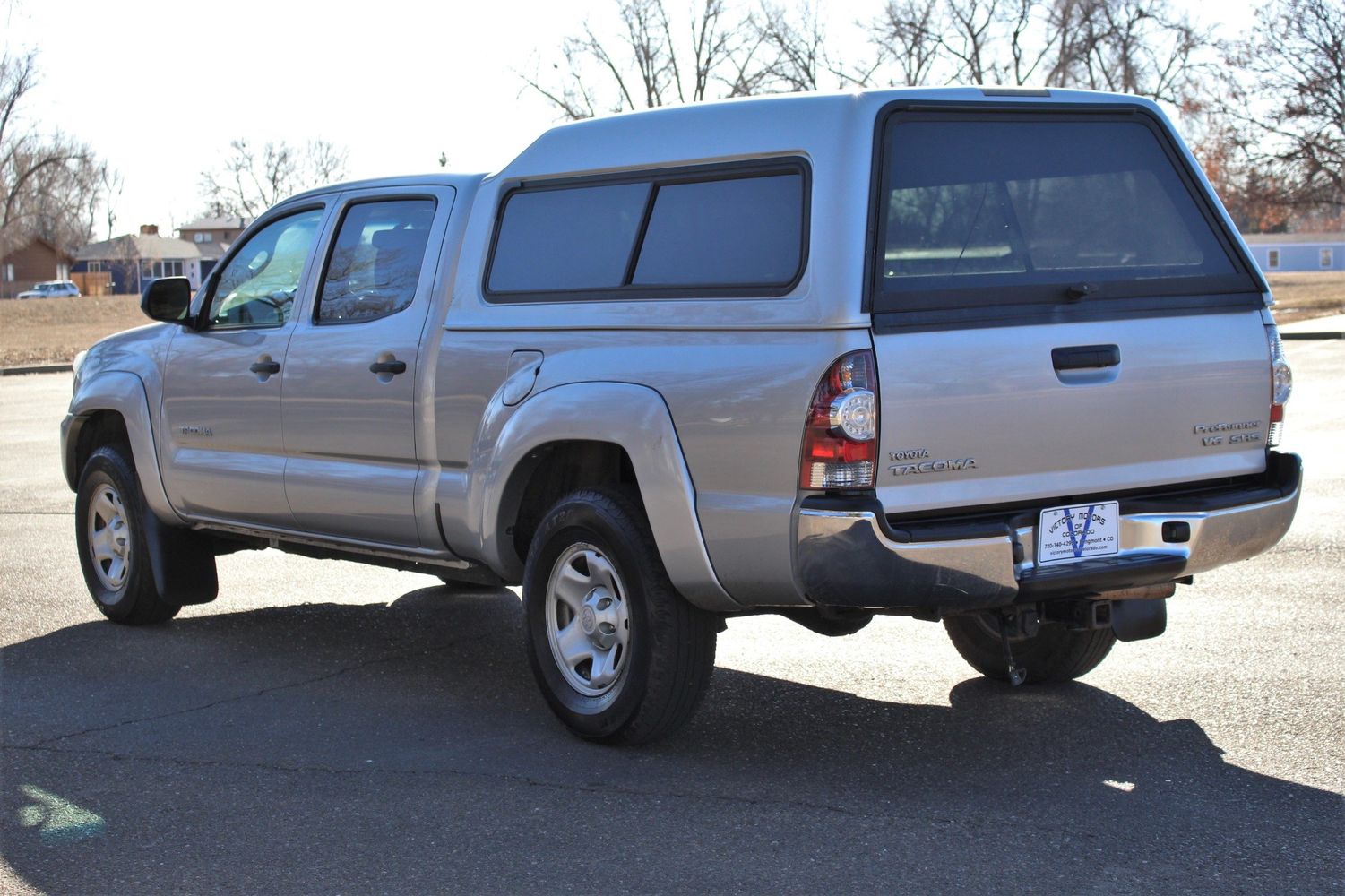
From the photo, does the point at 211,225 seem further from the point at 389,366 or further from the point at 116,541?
the point at 389,366

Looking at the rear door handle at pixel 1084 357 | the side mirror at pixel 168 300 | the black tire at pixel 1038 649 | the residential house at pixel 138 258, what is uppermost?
the residential house at pixel 138 258

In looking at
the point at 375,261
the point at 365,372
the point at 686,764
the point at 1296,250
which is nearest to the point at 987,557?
the point at 686,764

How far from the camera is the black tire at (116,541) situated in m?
7.60

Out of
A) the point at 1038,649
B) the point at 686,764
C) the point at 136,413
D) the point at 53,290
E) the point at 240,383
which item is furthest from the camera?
the point at 53,290

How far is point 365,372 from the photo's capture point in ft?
20.9

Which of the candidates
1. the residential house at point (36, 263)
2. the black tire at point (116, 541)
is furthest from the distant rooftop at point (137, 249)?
the black tire at point (116, 541)

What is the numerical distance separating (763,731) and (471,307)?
6.25 ft

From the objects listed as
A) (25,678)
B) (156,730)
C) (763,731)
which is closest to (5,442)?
(25,678)

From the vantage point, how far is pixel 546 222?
19.3ft

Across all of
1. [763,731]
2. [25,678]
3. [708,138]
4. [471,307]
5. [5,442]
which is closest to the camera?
[708,138]

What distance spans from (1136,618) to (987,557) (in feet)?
2.57

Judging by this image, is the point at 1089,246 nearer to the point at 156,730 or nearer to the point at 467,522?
the point at 467,522

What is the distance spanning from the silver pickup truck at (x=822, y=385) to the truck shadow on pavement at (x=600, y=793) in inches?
13.5

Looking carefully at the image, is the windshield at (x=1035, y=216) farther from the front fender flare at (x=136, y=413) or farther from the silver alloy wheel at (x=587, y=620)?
the front fender flare at (x=136, y=413)
